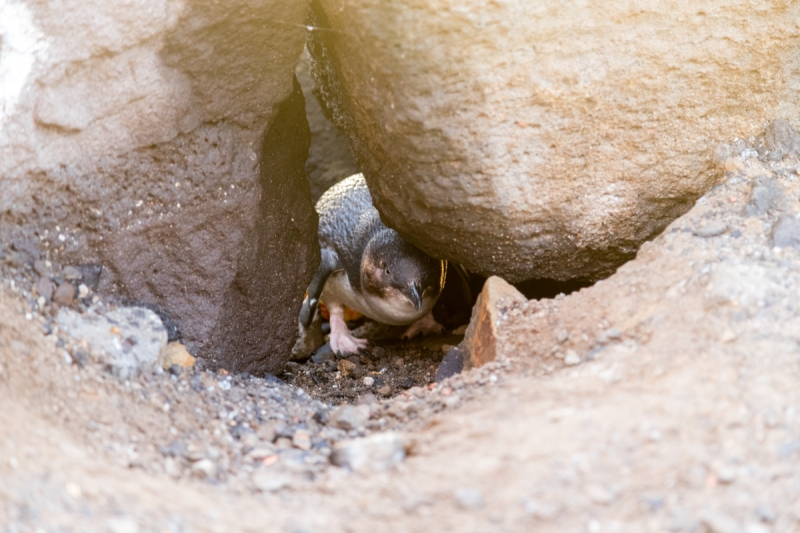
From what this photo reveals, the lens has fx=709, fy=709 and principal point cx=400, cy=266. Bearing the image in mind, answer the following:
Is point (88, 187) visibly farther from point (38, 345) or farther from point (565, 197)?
point (565, 197)

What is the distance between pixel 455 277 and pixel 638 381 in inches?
129

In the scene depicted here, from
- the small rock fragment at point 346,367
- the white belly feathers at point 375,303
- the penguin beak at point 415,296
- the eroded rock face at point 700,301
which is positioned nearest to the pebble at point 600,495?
the eroded rock face at point 700,301

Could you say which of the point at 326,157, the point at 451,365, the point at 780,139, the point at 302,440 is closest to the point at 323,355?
the point at 451,365

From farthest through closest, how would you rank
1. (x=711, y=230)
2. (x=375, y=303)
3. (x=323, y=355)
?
(x=375, y=303), (x=323, y=355), (x=711, y=230)

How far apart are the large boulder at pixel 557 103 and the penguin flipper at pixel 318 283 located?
2039 mm

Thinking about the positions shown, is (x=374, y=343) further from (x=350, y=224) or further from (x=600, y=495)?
(x=600, y=495)

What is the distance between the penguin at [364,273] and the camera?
14.7 feet

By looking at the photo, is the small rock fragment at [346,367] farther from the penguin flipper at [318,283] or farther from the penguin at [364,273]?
the penguin flipper at [318,283]

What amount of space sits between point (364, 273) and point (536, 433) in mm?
3142

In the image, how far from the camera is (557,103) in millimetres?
2582

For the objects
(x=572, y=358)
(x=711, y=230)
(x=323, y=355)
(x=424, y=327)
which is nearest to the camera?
(x=572, y=358)

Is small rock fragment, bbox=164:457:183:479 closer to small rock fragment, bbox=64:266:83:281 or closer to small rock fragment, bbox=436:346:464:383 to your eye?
small rock fragment, bbox=64:266:83:281

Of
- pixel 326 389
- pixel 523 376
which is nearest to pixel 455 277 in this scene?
pixel 326 389

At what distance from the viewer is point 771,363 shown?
5.99 feet
